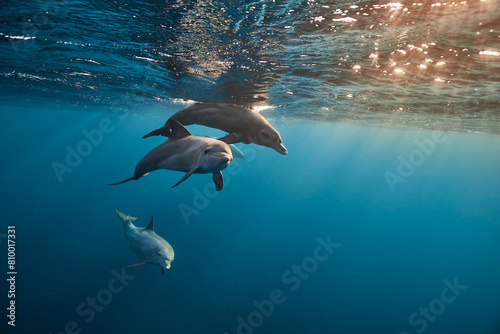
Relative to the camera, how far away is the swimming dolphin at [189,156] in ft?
11.8

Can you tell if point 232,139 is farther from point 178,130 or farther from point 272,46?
point 272,46

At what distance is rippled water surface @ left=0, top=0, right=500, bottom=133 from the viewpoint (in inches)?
205

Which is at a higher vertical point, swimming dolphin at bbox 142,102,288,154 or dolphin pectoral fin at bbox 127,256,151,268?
swimming dolphin at bbox 142,102,288,154

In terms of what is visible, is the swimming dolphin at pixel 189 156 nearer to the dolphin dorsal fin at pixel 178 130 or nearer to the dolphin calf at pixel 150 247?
the dolphin dorsal fin at pixel 178 130

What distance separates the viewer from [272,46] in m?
7.18

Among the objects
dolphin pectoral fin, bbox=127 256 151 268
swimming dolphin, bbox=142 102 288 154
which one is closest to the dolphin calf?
dolphin pectoral fin, bbox=127 256 151 268

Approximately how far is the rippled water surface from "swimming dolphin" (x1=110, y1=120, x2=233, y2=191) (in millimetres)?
2853

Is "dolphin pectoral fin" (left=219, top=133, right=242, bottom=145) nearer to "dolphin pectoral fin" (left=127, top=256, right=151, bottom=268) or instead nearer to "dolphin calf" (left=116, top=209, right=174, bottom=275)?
"dolphin calf" (left=116, top=209, right=174, bottom=275)

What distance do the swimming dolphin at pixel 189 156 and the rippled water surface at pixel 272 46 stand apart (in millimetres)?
2853

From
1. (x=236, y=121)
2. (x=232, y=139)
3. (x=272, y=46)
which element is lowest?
(x=232, y=139)

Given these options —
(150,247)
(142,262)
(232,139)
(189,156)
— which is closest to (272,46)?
(232,139)

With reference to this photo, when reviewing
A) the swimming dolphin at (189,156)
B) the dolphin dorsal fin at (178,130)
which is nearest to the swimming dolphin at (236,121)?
the dolphin dorsal fin at (178,130)

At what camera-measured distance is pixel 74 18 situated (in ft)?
20.3

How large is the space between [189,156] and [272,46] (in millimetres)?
4800
